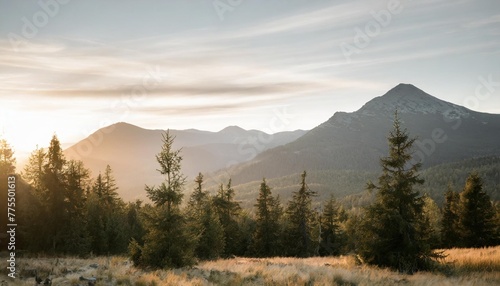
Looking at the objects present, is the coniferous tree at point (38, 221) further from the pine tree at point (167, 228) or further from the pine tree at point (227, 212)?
the pine tree at point (227, 212)

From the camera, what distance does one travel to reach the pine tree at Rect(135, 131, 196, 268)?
18031 millimetres

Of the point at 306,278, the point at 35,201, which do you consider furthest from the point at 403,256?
the point at 35,201

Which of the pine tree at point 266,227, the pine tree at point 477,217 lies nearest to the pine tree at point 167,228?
the pine tree at point 266,227

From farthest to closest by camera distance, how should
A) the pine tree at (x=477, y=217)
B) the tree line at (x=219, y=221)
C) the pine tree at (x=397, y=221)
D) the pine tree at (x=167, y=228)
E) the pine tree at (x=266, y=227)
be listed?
the pine tree at (x=266, y=227)
the pine tree at (x=477, y=217)
the pine tree at (x=167, y=228)
the tree line at (x=219, y=221)
the pine tree at (x=397, y=221)

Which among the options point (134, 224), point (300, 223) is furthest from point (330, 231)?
point (134, 224)

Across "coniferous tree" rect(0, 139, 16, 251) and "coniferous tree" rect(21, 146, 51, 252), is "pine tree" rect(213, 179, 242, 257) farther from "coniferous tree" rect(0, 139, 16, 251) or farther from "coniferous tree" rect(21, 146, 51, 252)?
"coniferous tree" rect(0, 139, 16, 251)

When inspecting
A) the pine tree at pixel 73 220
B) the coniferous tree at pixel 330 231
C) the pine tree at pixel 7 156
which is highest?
the pine tree at pixel 7 156

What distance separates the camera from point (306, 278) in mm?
12383

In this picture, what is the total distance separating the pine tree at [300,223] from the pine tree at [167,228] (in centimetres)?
2744

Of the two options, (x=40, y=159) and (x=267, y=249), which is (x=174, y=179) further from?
(x=267, y=249)

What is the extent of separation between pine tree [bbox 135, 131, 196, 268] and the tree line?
0.18ft

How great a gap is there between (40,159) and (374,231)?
3479 cm

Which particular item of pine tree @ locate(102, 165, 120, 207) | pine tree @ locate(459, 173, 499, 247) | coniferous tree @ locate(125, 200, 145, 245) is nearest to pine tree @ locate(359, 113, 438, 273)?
pine tree @ locate(459, 173, 499, 247)

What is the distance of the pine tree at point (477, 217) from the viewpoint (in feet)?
125
